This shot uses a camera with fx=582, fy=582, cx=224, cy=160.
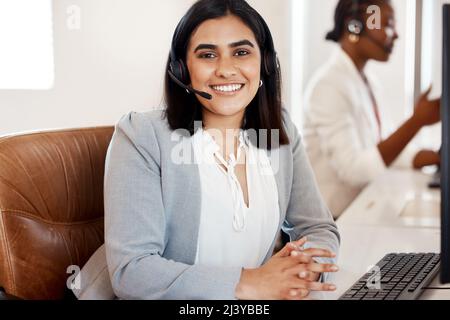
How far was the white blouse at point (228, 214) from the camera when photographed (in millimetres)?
919

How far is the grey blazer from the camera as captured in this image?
0.82 m

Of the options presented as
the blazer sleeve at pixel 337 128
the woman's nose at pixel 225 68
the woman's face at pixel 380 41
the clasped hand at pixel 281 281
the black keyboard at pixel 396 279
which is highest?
the woman's face at pixel 380 41

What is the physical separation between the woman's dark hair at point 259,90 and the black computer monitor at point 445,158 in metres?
0.37

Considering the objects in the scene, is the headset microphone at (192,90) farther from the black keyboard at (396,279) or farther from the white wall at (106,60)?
the black keyboard at (396,279)

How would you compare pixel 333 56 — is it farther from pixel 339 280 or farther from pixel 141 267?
pixel 141 267

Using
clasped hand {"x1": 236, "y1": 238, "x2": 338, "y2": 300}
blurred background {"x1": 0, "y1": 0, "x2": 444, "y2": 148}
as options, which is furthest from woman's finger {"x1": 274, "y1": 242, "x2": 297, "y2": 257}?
blurred background {"x1": 0, "y1": 0, "x2": 444, "y2": 148}

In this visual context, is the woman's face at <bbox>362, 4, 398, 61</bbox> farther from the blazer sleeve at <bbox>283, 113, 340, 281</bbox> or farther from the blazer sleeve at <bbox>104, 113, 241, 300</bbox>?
the blazer sleeve at <bbox>104, 113, 241, 300</bbox>

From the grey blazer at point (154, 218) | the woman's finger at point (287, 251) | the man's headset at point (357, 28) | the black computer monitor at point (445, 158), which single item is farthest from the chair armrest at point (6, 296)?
the man's headset at point (357, 28)

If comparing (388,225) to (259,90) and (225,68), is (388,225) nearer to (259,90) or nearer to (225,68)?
(259,90)

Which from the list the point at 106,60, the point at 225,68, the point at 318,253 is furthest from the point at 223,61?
the point at 318,253

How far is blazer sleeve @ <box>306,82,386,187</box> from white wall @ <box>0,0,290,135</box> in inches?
21.0

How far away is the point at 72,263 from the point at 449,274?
63cm

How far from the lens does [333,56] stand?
1582 millimetres

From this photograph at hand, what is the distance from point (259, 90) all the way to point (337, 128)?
638mm
